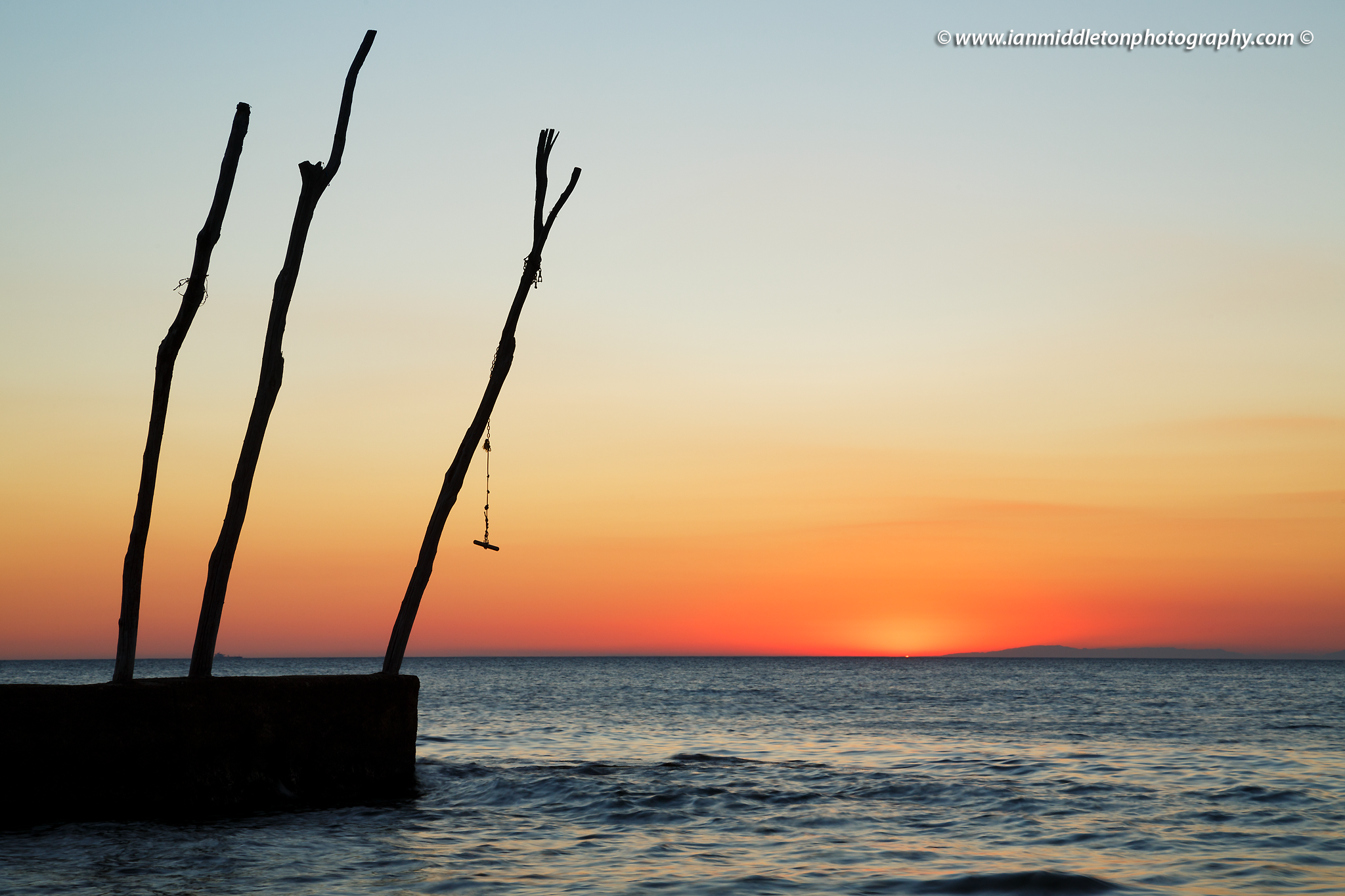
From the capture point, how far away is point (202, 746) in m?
8.97

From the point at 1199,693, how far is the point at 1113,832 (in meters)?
44.9

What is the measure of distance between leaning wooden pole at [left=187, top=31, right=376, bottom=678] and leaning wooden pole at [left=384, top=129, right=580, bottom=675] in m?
1.77

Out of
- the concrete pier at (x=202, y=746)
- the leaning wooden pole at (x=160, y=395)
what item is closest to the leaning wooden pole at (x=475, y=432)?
the concrete pier at (x=202, y=746)

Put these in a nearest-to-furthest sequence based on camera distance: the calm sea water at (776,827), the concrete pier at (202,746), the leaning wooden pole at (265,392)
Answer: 1. the calm sea water at (776,827)
2. the concrete pier at (202,746)
3. the leaning wooden pole at (265,392)

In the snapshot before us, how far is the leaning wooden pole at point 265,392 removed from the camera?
9.45 m

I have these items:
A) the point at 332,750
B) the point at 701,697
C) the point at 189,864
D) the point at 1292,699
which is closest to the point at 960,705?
the point at 701,697

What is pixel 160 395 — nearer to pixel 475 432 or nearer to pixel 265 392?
pixel 265 392

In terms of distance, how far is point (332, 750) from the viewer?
32.2 ft

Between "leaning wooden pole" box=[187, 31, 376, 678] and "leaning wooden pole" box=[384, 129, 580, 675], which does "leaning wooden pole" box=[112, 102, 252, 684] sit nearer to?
"leaning wooden pole" box=[187, 31, 376, 678]

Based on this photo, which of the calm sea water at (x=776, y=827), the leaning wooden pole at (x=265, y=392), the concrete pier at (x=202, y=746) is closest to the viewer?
the calm sea water at (x=776, y=827)

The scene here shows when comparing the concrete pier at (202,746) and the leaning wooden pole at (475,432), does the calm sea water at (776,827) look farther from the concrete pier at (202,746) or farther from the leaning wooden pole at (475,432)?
the leaning wooden pole at (475,432)

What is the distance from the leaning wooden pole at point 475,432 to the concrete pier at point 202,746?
22.3 inches

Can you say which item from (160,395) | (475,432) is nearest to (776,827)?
(475,432)

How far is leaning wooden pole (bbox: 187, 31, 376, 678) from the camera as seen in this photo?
31.0 feet
